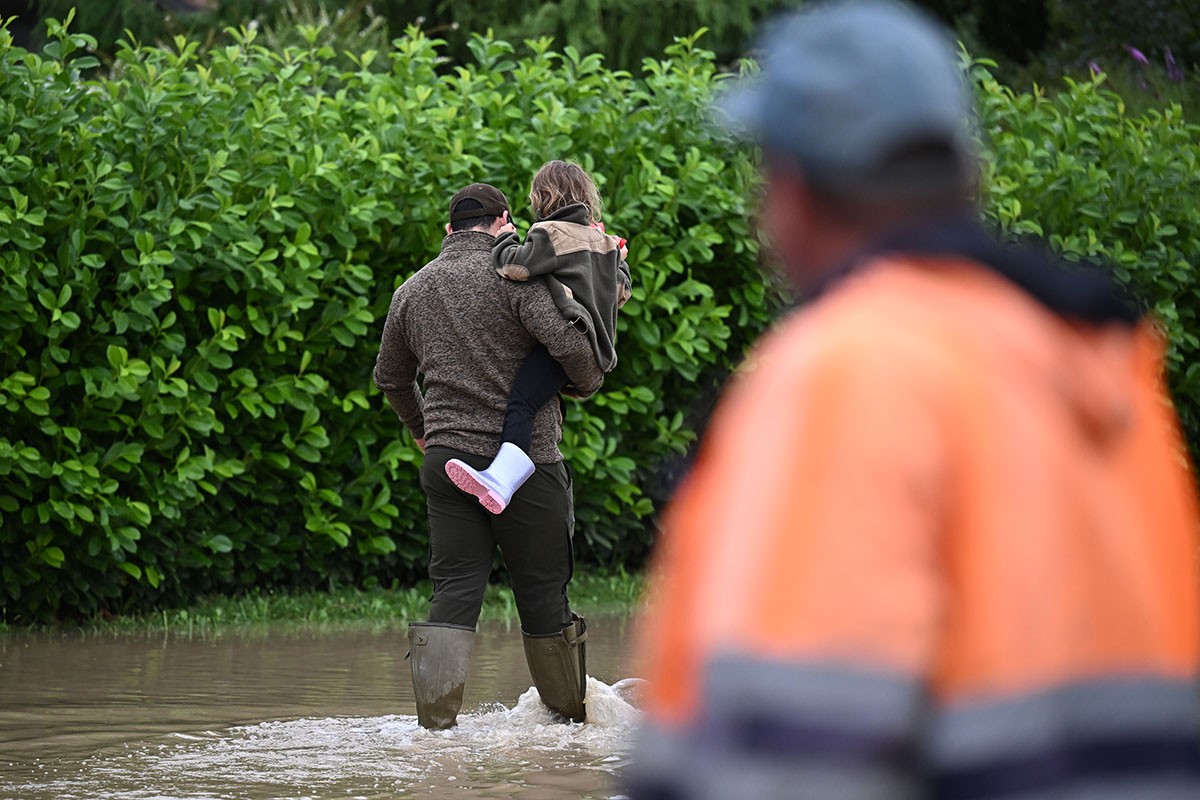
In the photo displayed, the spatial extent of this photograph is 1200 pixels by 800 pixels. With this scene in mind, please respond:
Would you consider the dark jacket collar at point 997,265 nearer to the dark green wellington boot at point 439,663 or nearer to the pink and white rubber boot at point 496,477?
the pink and white rubber boot at point 496,477

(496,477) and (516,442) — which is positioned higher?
(516,442)

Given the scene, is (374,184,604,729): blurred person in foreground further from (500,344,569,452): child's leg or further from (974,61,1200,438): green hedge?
(974,61,1200,438): green hedge

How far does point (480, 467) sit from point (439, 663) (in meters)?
0.73

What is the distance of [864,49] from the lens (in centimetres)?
153

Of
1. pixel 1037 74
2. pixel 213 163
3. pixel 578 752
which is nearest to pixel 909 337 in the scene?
pixel 578 752

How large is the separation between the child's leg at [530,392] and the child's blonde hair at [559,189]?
539 millimetres

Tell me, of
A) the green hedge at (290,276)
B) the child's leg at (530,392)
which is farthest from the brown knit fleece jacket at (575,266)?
the green hedge at (290,276)

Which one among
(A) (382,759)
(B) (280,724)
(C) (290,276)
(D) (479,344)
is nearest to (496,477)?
(D) (479,344)

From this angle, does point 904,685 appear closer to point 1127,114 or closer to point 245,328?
point 245,328

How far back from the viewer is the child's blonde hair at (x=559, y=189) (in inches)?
256

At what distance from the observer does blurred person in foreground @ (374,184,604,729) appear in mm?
6316

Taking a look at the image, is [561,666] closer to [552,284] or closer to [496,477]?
[496,477]

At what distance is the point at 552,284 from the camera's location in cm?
636

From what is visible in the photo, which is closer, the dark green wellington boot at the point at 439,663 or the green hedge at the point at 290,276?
the dark green wellington boot at the point at 439,663
